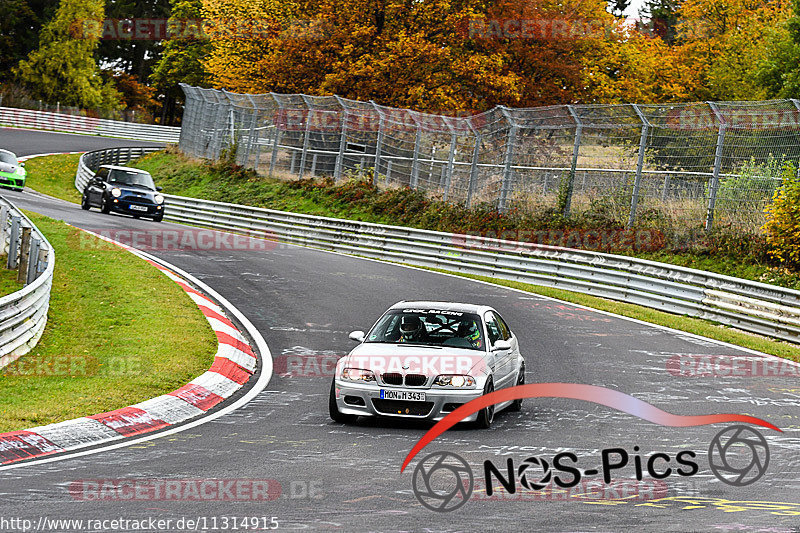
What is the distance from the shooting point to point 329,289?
763 inches

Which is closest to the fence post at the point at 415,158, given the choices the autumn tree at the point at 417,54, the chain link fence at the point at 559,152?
the chain link fence at the point at 559,152

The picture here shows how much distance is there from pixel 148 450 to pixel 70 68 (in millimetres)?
69187

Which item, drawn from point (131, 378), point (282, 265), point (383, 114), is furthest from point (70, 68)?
point (131, 378)

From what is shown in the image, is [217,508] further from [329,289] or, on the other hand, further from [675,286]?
[675,286]

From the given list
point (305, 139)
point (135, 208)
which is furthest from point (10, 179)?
point (305, 139)

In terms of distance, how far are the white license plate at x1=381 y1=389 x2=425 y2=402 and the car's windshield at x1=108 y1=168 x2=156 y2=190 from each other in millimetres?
22507

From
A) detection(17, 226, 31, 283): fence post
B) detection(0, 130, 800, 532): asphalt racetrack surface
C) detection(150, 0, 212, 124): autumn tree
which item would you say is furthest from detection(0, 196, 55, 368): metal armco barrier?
detection(150, 0, 212, 124): autumn tree

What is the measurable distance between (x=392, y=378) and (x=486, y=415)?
3.35 ft

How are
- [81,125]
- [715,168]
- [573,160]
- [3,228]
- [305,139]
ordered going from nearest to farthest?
[3,228]
[715,168]
[573,160]
[305,139]
[81,125]

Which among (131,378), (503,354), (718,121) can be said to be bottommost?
(131,378)

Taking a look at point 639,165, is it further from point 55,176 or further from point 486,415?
point 55,176

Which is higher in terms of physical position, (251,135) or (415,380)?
(251,135)

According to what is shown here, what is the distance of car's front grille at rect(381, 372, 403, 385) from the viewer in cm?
980

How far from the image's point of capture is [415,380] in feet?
32.1
